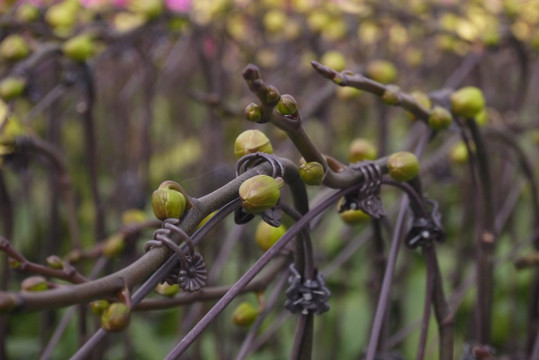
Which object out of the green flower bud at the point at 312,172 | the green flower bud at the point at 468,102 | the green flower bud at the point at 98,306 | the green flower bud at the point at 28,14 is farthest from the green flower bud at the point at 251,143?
the green flower bud at the point at 28,14

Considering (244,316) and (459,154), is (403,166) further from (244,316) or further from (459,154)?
(459,154)

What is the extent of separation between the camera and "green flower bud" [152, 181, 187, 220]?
39cm

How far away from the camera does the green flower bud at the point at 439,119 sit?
1.96ft

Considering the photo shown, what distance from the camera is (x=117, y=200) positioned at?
1609 mm

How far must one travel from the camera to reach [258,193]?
397mm

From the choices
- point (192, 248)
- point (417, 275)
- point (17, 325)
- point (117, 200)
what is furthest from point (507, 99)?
point (192, 248)

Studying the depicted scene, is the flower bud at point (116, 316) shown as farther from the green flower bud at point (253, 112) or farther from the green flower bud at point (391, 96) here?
the green flower bud at point (391, 96)

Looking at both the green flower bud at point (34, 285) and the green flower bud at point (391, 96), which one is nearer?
the green flower bud at point (34, 285)

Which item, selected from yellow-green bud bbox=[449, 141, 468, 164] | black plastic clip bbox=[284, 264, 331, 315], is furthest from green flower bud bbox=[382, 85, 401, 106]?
yellow-green bud bbox=[449, 141, 468, 164]

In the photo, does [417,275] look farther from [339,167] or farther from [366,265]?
[339,167]

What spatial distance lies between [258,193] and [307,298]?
14cm

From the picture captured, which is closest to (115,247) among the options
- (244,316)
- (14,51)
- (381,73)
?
(244,316)

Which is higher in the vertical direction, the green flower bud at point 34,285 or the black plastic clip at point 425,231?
the black plastic clip at point 425,231

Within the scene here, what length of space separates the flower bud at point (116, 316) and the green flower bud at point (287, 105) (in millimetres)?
161
